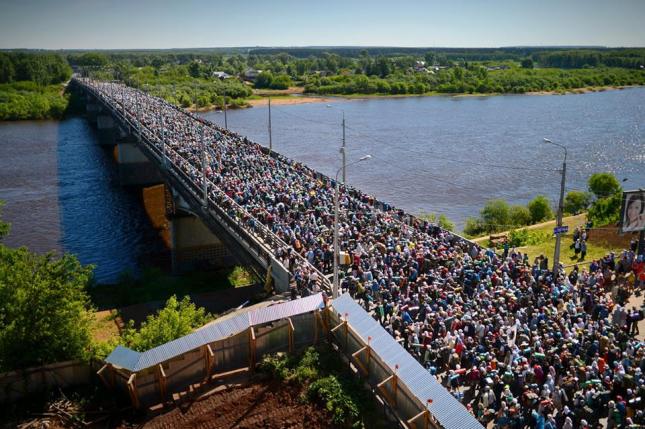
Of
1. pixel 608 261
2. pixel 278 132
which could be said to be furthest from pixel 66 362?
pixel 278 132

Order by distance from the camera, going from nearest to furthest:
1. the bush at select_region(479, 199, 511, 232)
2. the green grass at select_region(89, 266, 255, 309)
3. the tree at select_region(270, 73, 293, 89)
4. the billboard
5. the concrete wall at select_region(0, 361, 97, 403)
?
the concrete wall at select_region(0, 361, 97, 403)
the billboard
the green grass at select_region(89, 266, 255, 309)
the bush at select_region(479, 199, 511, 232)
the tree at select_region(270, 73, 293, 89)

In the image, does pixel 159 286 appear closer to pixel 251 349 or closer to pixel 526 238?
pixel 526 238

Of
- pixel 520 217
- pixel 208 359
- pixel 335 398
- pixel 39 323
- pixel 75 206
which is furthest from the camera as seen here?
pixel 75 206

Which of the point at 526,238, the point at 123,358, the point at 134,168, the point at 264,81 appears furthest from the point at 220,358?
the point at 264,81

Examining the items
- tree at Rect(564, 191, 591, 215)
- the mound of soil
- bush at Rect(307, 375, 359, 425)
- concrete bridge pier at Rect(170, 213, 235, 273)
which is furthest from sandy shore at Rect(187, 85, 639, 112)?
bush at Rect(307, 375, 359, 425)

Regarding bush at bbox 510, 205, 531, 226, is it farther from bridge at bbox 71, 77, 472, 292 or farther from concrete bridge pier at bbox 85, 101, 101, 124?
concrete bridge pier at bbox 85, 101, 101, 124

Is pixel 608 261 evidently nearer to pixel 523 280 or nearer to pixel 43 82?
pixel 523 280

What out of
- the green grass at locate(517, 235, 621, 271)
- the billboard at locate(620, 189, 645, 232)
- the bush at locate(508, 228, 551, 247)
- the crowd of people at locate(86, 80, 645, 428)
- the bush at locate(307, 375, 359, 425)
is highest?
the billboard at locate(620, 189, 645, 232)
